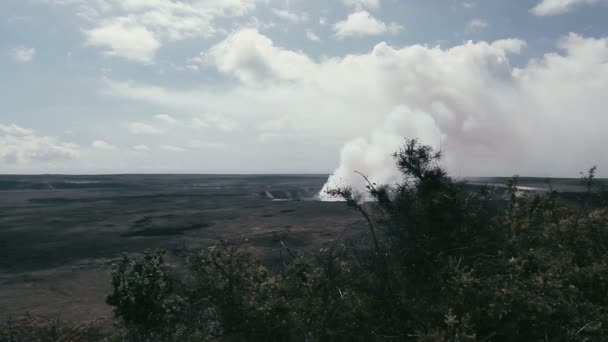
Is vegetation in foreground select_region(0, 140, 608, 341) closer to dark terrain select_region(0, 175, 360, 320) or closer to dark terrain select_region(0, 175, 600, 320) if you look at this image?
dark terrain select_region(0, 175, 600, 320)

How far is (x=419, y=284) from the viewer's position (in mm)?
6477

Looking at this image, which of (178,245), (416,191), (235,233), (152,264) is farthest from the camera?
(235,233)

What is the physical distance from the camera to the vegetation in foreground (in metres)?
5.30

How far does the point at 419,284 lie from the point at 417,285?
49 millimetres

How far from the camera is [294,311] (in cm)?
669

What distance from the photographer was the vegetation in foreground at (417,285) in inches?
209

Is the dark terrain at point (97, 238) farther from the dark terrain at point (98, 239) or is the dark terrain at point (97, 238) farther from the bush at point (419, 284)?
the bush at point (419, 284)

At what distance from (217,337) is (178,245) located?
21.9m

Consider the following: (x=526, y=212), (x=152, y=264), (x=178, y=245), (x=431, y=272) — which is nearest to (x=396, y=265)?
(x=431, y=272)

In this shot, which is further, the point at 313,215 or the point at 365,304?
the point at 313,215

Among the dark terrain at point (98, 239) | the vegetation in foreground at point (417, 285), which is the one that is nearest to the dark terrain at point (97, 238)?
the dark terrain at point (98, 239)

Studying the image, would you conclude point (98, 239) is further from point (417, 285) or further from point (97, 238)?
point (417, 285)

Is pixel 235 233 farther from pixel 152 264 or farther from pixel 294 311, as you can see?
pixel 294 311

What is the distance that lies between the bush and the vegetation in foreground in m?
0.02
